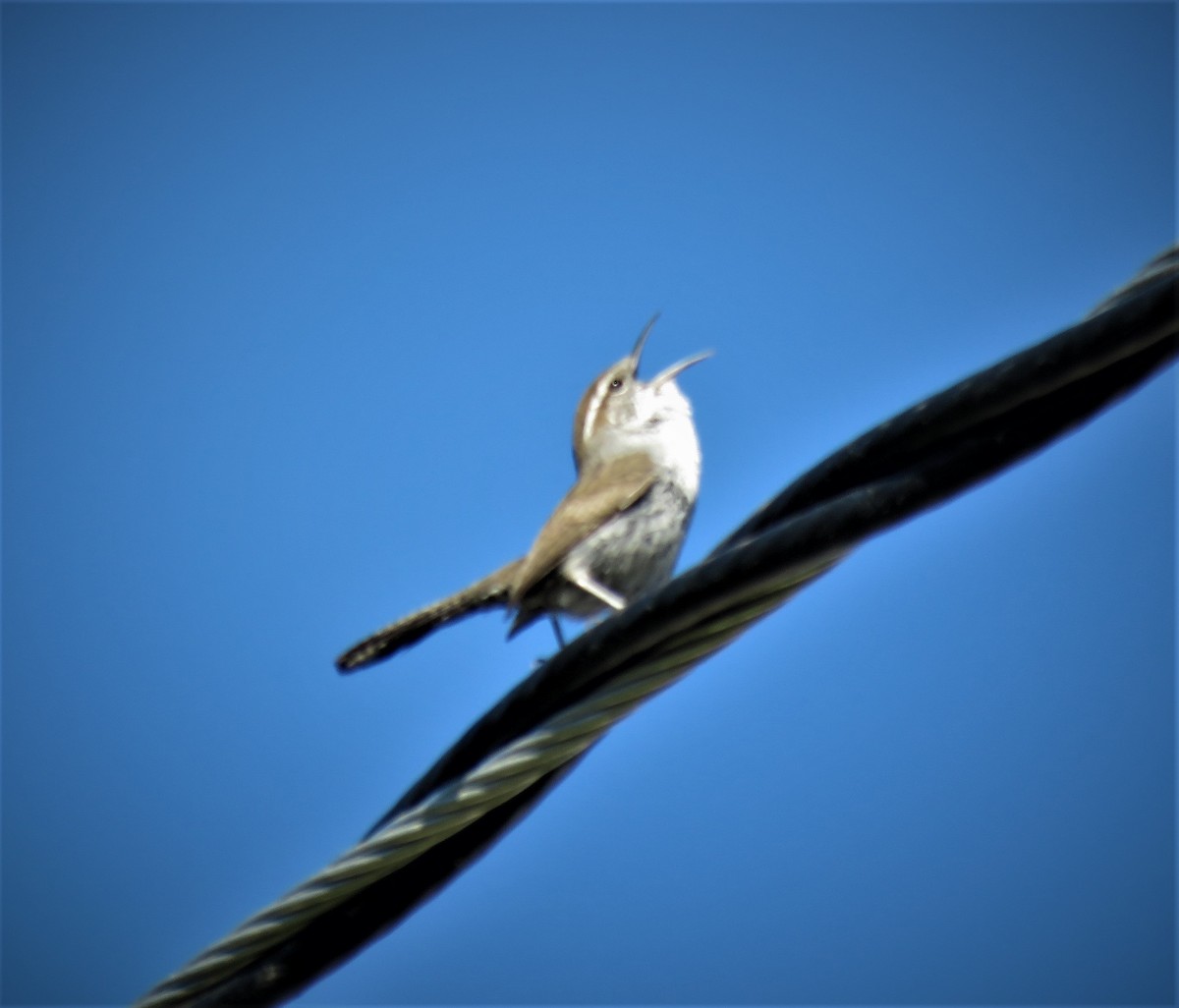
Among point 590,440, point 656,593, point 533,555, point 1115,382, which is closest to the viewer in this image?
point 1115,382

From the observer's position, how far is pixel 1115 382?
202 cm

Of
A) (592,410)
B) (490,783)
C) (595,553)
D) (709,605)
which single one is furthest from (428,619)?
(709,605)

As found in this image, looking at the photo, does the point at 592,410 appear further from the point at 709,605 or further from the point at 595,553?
the point at 709,605

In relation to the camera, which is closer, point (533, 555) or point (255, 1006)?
point (255, 1006)

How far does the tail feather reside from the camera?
15.8ft

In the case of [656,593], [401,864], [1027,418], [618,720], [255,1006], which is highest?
[1027,418]

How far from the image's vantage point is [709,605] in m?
2.11

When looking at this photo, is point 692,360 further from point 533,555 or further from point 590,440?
point 533,555

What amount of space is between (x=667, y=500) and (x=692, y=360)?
1.50 m

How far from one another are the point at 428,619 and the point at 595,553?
670mm

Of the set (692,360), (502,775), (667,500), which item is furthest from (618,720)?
(692,360)

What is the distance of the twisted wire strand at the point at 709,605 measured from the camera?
2043 mm

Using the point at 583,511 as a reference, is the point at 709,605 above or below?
below

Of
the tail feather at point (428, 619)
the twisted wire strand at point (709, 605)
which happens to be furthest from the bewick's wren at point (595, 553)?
the twisted wire strand at point (709, 605)
